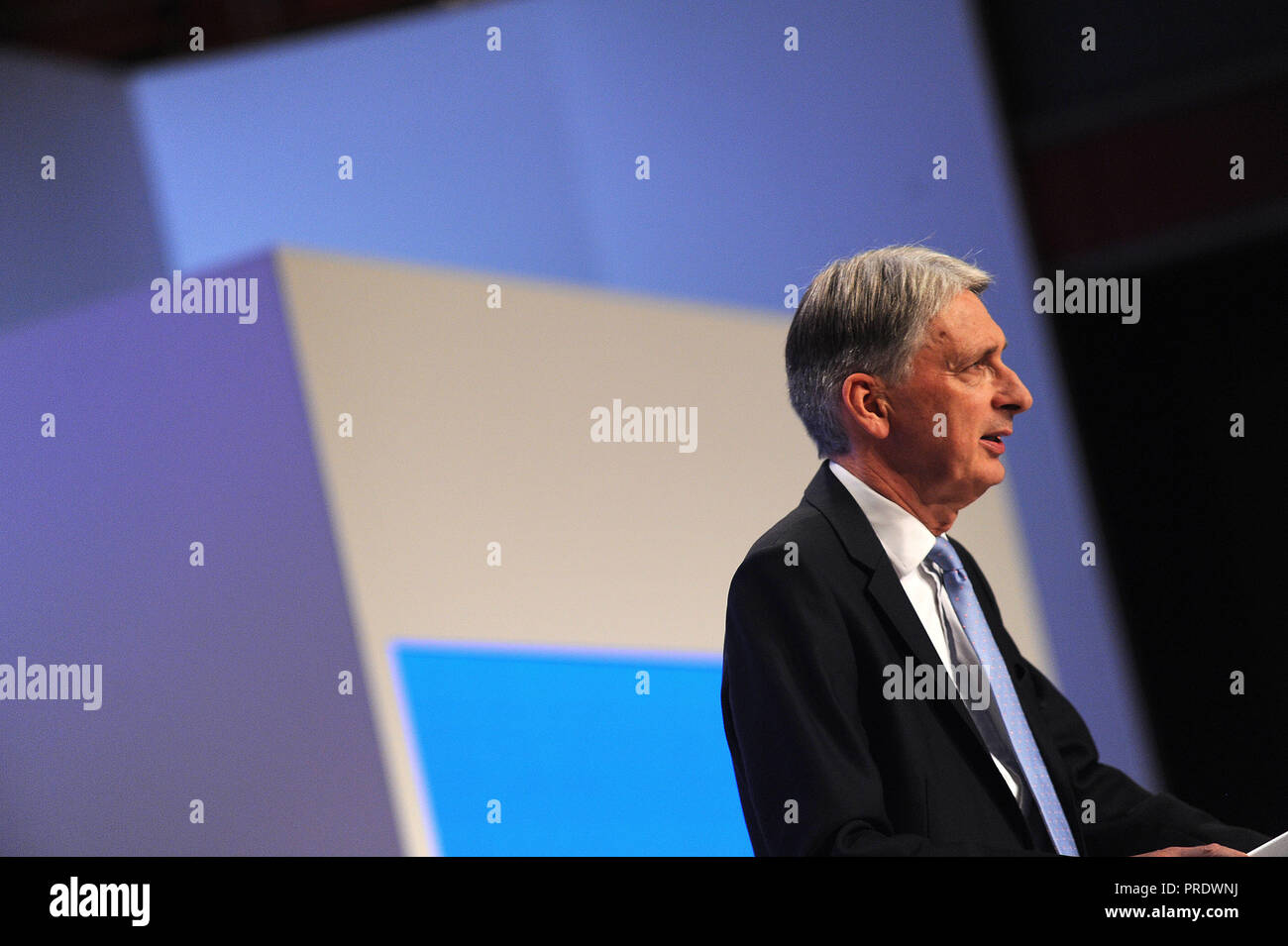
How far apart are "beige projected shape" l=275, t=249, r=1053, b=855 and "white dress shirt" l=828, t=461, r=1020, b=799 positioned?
1.52 meters

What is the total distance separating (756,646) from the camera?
69.7 inches

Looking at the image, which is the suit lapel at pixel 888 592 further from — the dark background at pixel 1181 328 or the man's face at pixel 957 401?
the dark background at pixel 1181 328

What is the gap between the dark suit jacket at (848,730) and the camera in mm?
1674

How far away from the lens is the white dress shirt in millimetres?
1902

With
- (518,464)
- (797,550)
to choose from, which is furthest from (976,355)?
(518,464)

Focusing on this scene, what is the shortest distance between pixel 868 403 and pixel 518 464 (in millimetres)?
1562

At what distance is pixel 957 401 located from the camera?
1.92m

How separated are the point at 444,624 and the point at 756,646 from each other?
5.23 ft

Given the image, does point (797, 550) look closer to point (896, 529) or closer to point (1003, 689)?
point (896, 529)
